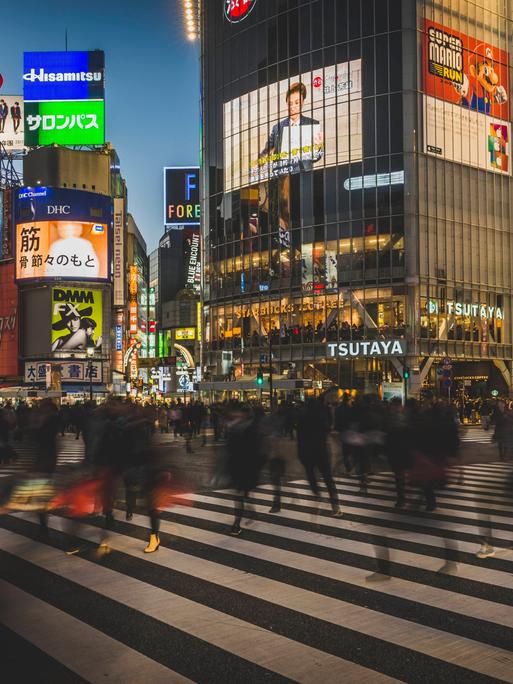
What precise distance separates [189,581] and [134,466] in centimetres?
187

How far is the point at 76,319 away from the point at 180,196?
188 ft

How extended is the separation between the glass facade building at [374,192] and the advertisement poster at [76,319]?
14.6 meters

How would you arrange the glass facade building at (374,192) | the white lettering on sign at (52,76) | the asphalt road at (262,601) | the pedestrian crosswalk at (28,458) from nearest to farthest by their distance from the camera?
the asphalt road at (262,601)
the pedestrian crosswalk at (28,458)
the glass facade building at (374,192)
the white lettering on sign at (52,76)

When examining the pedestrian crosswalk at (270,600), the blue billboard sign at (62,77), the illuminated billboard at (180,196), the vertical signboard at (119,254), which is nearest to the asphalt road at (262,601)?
the pedestrian crosswalk at (270,600)

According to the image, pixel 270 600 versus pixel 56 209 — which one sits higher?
pixel 56 209

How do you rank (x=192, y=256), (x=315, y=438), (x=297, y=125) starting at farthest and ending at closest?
(x=192, y=256) < (x=297, y=125) < (x=315, y=438)

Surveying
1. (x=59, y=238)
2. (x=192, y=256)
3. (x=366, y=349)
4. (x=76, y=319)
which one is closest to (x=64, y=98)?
(x=59, y=238)

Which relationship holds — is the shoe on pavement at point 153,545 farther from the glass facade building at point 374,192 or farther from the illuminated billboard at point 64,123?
the illuminated billboard at point 64,123

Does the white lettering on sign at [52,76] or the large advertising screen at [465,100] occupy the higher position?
the white lettering on sign at [52,76]

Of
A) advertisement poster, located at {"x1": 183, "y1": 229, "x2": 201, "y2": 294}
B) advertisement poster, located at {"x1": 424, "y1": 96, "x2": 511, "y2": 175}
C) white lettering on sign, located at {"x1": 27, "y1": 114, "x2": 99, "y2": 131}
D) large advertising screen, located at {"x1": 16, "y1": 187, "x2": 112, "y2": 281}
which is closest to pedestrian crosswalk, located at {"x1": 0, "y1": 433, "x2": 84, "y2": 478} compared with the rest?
large advertising screen, located at {"x1": 16, "y1": 187, "x2": 112, "y2": 281}

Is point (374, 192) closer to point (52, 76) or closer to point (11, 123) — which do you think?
point (52, 76)

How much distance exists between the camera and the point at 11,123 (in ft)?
272

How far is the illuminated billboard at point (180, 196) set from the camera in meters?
121

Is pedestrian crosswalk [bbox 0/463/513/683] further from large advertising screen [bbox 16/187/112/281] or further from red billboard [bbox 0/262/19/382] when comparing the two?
red billboard [bbox 0/262/19/382]
